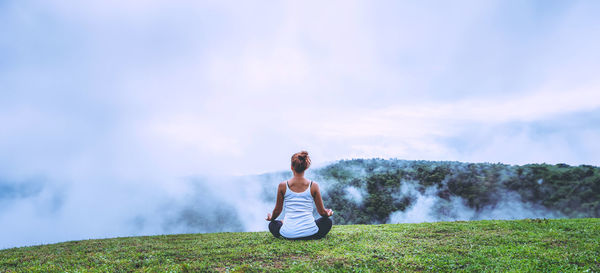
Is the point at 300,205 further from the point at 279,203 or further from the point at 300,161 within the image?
the point at 300,161

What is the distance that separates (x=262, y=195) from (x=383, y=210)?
982 centimetres

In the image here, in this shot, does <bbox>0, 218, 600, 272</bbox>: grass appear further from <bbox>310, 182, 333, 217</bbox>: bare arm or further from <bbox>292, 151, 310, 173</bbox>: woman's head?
<bbox>292, 151, 310, 173</bbox>: woman's head

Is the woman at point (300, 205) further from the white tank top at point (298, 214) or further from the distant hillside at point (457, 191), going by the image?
the distant hillside at point (457, 191)

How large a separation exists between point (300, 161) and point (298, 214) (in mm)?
1428

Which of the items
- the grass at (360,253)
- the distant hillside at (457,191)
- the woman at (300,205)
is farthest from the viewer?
the distant hillside at (457,191)

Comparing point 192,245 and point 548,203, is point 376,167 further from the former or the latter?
point 192,245

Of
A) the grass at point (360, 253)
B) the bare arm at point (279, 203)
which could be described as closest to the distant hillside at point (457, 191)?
the grass at point (360, 253)

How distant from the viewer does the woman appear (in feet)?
31.0

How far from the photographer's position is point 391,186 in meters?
25.6

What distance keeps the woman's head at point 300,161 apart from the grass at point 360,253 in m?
1.88

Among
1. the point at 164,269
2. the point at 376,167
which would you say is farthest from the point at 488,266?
the point at 376,167

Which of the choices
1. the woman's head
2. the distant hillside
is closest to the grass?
the woman's head

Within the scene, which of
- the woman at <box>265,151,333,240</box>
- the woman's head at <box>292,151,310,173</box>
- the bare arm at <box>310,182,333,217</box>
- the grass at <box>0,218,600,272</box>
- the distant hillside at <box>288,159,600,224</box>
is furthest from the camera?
the distant hillside at <box>288,159,600,224</box>

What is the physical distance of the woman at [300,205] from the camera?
945 centimetres
